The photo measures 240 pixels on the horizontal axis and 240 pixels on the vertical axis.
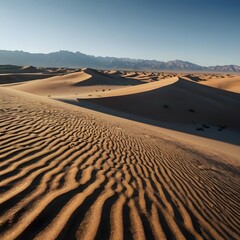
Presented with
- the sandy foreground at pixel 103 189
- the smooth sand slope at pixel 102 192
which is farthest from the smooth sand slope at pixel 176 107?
the smooth sand slope at pixel 102 192

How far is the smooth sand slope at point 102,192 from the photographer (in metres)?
3.29

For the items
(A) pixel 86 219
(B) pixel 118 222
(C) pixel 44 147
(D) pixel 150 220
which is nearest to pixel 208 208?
(D) pixel 150 220

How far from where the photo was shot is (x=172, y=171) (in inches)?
247

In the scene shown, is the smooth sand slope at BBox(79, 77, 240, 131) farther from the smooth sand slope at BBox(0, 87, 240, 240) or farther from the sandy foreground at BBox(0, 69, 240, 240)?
the smooth sand slope at BBox(0, 87, 240, 240)

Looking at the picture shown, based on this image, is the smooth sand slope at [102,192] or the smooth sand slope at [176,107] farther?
the smooth sand slope at [176,107]

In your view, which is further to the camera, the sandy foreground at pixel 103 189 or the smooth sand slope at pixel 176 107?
the smooth sand slope at pixel 176 107

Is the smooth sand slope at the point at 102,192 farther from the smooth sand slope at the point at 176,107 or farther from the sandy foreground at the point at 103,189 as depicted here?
the smooth sand slope at the point at 176,107

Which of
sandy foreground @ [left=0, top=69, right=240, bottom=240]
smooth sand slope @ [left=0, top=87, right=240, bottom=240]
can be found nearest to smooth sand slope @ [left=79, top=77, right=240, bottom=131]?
sandy foreground @ [left=0, top=69, right=240, bottom=240]

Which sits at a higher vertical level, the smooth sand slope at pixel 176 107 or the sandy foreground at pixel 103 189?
the sandy foreground at pixel 103 189

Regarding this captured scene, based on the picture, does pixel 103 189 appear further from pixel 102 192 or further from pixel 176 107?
pixel 176 107

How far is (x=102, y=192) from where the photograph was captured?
4266 mm

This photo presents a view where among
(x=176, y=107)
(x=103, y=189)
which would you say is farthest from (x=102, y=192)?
(x=176, y=107)

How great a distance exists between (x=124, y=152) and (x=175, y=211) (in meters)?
3.00

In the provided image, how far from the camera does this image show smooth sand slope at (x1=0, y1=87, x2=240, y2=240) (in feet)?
10.8
